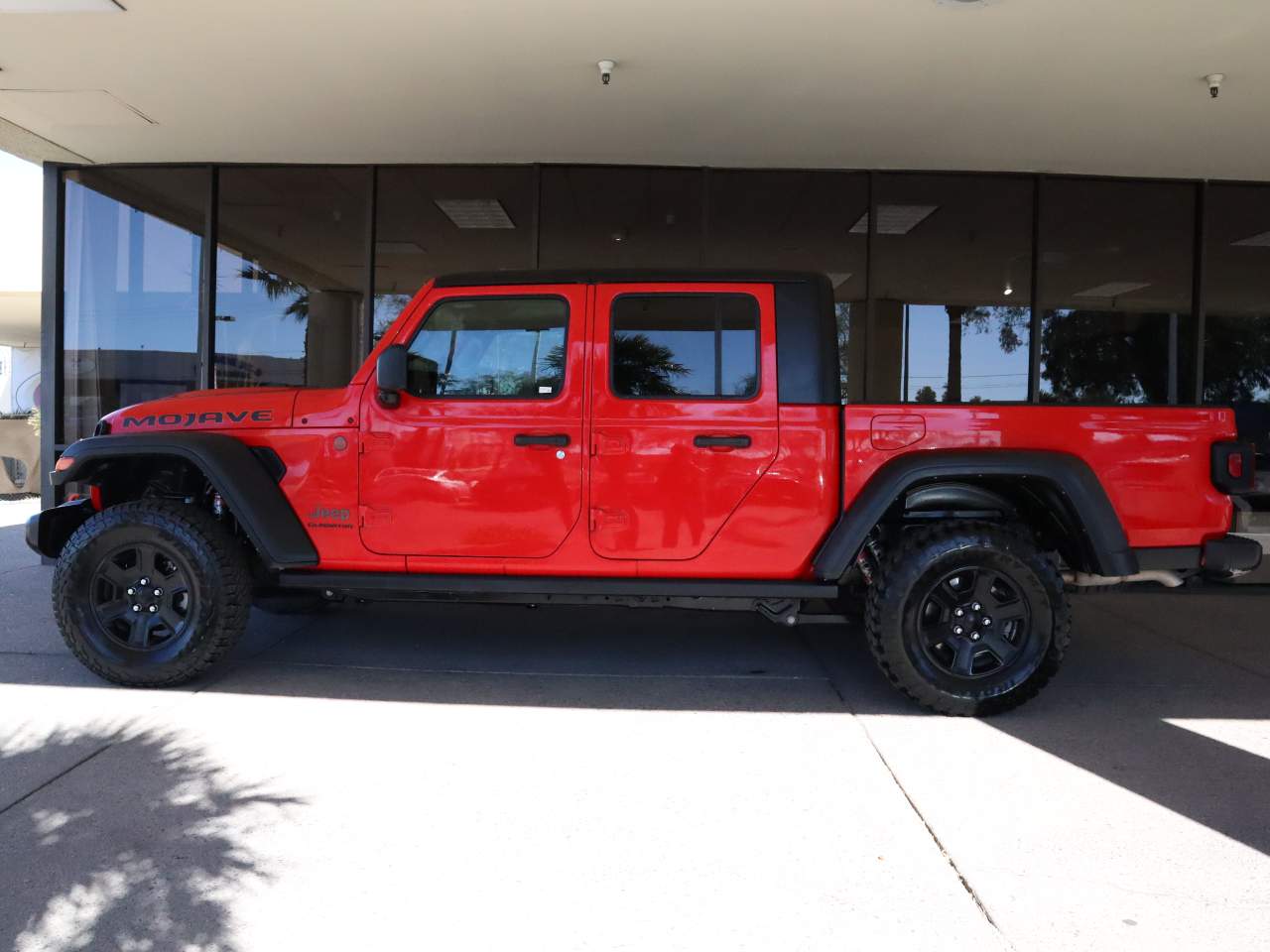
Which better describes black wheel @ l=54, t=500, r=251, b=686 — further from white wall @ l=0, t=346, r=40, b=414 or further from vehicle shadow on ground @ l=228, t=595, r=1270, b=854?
white wall @ l=0, t=346, r=40, b=414

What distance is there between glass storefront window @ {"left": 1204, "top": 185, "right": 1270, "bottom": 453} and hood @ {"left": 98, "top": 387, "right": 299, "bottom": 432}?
789cm

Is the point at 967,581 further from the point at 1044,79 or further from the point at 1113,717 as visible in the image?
the point at 1044,79

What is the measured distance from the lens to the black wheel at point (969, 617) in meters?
3.63

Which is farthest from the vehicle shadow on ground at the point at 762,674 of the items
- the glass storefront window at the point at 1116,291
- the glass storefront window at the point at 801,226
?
the glass storefront window at the point at 1116,291

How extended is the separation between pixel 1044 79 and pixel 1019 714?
12.9 ft

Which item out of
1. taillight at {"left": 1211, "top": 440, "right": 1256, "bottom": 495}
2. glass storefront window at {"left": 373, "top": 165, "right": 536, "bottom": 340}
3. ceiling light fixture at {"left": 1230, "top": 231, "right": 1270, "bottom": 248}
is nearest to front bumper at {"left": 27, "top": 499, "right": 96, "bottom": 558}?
glass storefront window at {"left": 373, "top": 165, "right": 536, "bottom": 340}

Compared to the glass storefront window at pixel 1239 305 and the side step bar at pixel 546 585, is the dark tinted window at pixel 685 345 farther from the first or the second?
the glass storefront window at pixel 1239 305

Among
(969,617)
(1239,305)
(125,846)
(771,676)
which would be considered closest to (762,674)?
(771,676)

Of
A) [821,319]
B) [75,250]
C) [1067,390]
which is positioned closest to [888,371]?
[1067,390]

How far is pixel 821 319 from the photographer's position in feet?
12.5

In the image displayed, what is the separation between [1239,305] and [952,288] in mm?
3063

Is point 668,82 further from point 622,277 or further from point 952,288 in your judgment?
point 952,288

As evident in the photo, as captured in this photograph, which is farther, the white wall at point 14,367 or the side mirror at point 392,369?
the white wall at point 14,367

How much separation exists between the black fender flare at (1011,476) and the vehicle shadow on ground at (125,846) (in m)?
2.37
